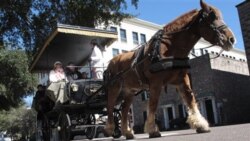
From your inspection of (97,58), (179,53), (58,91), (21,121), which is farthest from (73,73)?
(21,121)

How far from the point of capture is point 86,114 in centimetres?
1086

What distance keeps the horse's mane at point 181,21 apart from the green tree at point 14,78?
90.2 feet

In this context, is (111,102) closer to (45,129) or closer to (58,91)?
(58,91)

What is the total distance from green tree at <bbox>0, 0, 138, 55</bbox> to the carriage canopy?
5.25 metres

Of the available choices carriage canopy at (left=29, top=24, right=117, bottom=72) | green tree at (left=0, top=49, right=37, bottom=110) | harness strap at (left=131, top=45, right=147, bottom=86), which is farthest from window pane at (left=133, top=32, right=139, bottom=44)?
harness strap at (left=131, top=45, right=147, bottom=86)

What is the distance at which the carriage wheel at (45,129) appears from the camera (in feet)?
42.5

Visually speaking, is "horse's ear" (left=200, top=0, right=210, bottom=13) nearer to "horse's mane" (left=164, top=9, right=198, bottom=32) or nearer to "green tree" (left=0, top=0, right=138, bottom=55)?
"horse's mane" (left=164, top=9, right=198, bottom=32)

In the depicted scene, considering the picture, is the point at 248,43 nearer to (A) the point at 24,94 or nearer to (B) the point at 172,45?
(A) the point at 24,94

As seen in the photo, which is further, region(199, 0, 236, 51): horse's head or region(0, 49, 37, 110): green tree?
region(0, 49, 37, 110): green tree

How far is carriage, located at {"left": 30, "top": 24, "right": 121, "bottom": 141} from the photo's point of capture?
10.5m

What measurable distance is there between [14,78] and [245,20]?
69.0 feet

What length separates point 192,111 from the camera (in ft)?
26.3

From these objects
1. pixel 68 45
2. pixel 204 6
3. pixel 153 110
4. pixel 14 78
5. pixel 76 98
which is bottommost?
pixel 153 110

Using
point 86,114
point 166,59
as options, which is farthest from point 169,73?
point 86,114
